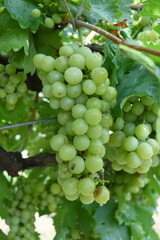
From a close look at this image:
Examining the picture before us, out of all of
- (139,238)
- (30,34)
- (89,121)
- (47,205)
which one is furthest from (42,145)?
(89,121)

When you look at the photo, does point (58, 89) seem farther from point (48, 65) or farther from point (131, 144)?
point (131, 144)

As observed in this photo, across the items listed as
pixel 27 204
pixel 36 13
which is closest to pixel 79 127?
pixel 36 13

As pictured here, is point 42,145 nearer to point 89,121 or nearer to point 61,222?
point 61,222

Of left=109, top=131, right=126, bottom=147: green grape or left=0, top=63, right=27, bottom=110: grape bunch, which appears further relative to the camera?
left=0, top=63, right=27, bottom=110: grape bunch

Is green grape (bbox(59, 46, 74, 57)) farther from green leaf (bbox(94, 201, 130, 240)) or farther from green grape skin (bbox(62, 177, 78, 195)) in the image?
green leaf (bbox(94, 201, 130, 240))

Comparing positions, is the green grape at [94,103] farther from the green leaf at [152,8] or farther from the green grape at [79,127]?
the green leaf at [152,8]

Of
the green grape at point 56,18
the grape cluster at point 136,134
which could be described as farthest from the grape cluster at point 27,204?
the green grape at point 56,18

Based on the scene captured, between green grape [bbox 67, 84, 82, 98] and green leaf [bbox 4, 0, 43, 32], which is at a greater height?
green leaf [bbox 4, 0, 43, 32]

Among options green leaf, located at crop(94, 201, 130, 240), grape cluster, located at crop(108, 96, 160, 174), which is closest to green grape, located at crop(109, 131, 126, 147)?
grape cluster, located at crop(108, 96, 160, 174)
